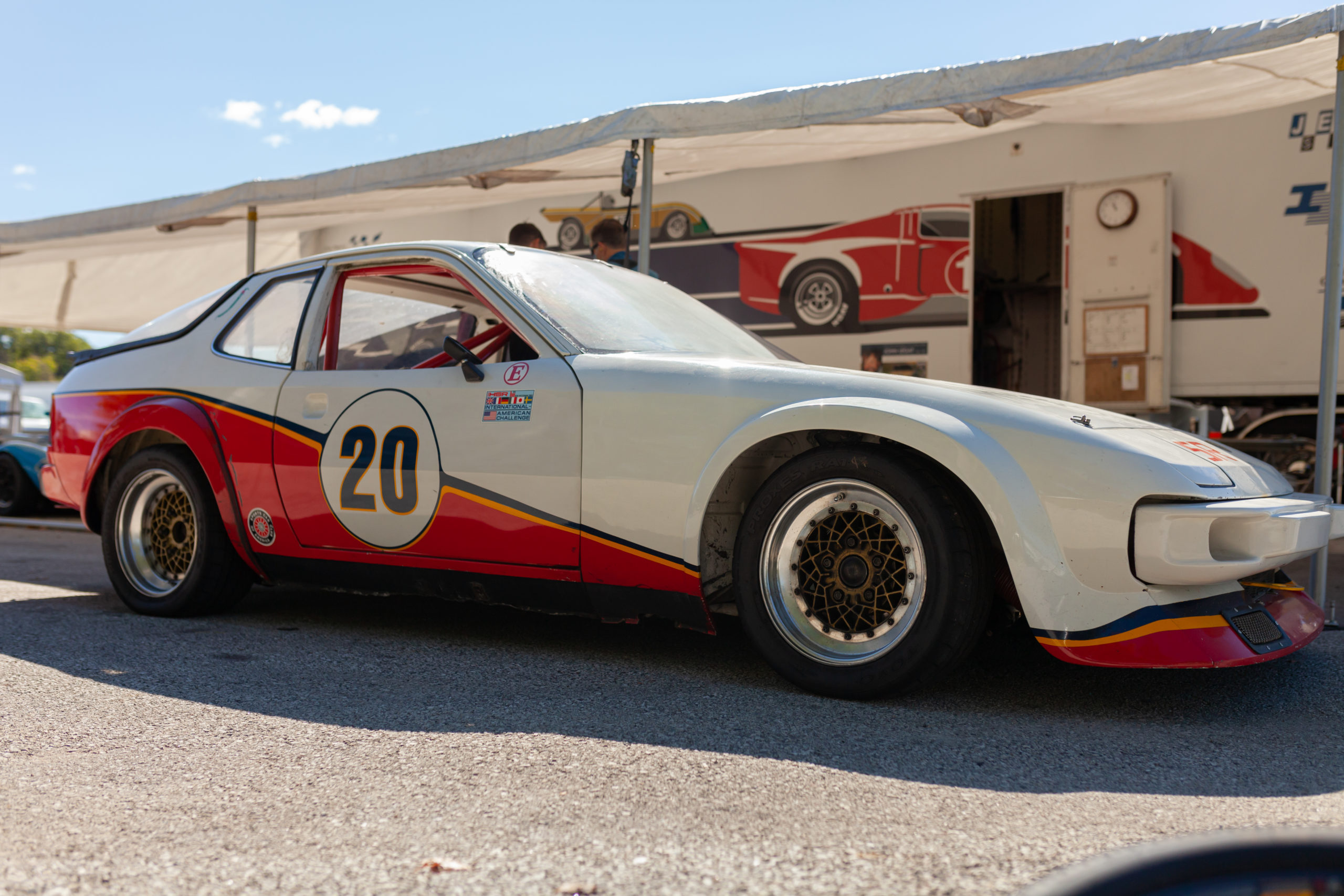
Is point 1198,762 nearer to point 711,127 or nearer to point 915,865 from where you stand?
point 915,865

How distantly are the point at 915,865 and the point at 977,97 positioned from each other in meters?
3.85

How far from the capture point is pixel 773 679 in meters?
3.16

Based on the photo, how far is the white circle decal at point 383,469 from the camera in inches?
138

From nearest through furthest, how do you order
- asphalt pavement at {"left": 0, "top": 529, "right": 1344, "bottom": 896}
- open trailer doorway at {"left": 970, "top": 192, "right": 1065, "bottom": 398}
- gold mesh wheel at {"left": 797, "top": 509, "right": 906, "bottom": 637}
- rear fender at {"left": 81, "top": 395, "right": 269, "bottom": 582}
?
asphalt pavement at {"left": 0, "top": 529, "right": 1344, "bottom": 896}, gold mesh wheel at {"left": 797, "top": 509, "right": 906, "bottom": 637}, rear fender at {"left": 81, "top": 395, "right": 269, "bottom": 582}, open trailer doorway at {"left": 970, "top": 192, "right": 1065, "bottom": 398}

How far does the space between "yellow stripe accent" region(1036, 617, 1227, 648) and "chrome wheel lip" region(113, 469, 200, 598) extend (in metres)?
3.29

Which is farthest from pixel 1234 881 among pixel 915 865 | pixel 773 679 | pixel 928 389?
pixel 773 679

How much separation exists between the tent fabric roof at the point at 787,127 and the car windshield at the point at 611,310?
65.7 inches

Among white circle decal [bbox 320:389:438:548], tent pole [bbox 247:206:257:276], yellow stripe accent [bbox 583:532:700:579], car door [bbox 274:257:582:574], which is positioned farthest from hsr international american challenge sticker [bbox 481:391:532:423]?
tent pole [bbox 247:206:257:276]

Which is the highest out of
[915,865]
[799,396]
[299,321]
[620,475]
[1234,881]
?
[299,321]

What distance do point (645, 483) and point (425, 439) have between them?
83 centimetres

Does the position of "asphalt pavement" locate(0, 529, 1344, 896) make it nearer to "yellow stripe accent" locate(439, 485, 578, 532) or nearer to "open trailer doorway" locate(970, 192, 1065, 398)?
"yellow stripe accent" locate(439, 485, 578, 532)

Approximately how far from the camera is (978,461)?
8.85 feet

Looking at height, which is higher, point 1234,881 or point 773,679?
point 1234,881

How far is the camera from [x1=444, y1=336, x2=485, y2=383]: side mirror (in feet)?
11.4
